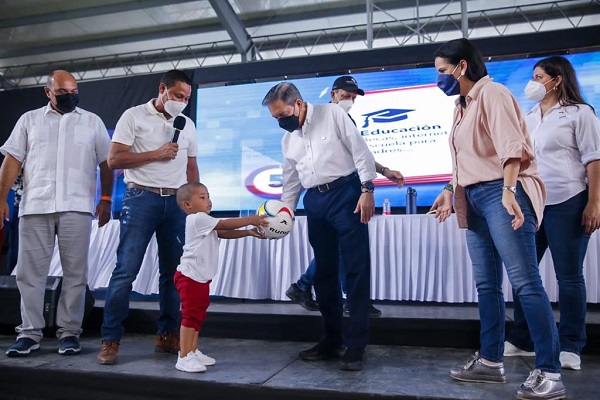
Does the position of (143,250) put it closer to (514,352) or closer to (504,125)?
(504,125)

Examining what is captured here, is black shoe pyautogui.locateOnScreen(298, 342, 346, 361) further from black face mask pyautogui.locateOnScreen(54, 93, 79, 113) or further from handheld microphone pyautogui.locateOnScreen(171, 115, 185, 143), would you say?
black face mask pyautogui.locateOnScreen(54, 93, 79, 113)

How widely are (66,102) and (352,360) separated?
75.4 inches

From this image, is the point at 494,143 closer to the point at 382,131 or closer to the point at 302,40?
the point at 382,131

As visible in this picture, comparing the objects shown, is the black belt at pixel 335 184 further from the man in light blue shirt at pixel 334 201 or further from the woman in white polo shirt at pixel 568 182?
the woman in white polo shirt at pixel 568 182

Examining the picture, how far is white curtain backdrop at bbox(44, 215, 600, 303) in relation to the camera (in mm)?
3238

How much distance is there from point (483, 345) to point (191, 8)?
7232 mm

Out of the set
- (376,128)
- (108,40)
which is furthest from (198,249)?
(108,40)

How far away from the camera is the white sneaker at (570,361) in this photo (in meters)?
2.00

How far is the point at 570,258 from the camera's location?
2.00m

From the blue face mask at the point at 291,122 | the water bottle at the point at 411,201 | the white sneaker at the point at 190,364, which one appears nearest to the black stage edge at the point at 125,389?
the white sneaker at the point at 190,364

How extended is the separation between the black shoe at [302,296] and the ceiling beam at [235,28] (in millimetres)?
5174

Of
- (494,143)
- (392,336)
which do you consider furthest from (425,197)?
(494,143)

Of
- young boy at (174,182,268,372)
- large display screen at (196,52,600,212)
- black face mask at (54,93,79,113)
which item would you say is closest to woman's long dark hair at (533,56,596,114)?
young boy at (174,182,268,372)

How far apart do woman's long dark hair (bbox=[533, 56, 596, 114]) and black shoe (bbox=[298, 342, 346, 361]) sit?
151 cm
